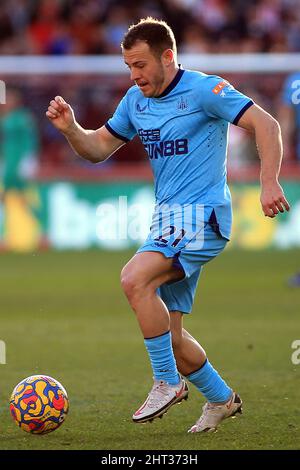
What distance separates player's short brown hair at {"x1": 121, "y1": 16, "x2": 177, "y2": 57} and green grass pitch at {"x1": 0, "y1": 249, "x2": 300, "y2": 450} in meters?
2.19

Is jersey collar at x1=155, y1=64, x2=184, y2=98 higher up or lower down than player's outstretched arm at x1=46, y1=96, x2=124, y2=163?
higher up

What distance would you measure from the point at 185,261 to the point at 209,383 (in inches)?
30.0

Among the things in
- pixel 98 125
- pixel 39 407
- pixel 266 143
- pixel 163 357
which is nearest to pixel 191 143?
pixel 266 143

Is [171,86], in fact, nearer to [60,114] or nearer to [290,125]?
[60,114]

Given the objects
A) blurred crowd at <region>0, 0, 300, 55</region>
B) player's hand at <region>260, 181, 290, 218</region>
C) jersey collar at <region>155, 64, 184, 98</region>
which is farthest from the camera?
blurred crowd at <region>0, 0, 300, 55</region>

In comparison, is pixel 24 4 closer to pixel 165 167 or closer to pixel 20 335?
pixel 20 335

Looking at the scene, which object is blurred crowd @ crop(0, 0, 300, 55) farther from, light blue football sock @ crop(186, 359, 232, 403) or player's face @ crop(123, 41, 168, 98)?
light blue football sock @ crop(186, 359, 232, 403)

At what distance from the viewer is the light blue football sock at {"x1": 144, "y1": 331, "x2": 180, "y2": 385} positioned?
631cm

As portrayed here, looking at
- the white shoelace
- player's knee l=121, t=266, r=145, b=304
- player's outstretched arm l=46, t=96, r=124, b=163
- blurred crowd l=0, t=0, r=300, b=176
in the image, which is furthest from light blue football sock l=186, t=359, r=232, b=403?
blurred crowd l=0, t=0, r=300, b=176

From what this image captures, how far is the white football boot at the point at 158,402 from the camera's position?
6.29m

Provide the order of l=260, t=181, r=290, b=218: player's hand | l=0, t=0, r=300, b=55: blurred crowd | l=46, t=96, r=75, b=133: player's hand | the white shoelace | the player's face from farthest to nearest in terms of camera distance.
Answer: l=0, t=0, r=300, b=55: blurred crowd → l=46, t=96, r=75, b=133: player's hand → the player's face → the white shoelace → l=260, t=181, r=290, b=218: player's hand

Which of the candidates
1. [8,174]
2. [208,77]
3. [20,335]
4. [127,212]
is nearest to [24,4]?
[8,174]

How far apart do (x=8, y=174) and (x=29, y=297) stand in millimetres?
5406

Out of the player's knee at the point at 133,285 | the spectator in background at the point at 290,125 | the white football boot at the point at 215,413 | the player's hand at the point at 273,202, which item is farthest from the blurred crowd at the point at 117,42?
the player's knee at the point at 133,285
